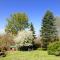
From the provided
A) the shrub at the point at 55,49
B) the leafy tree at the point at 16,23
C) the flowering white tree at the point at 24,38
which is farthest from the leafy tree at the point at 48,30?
the shrub at the point at 55,49

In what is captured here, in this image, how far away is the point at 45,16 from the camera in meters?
54.4

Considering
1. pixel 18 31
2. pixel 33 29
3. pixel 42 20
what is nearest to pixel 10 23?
pixel 18 31

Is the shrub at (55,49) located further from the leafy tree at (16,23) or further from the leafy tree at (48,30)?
the leafy tree at (16,23)

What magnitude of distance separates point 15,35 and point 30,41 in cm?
644

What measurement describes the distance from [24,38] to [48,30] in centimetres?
973

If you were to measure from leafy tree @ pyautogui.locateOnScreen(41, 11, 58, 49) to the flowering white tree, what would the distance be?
241 inches

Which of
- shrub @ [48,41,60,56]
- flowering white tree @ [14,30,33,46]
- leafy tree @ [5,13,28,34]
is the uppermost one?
leafy tree @ [5,13,28,34]

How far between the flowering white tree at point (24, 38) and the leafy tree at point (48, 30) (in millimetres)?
6127

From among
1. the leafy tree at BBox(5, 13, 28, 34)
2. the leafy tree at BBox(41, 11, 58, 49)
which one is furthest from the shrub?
the leafy tree at BBox(5, 13, 28, 34)

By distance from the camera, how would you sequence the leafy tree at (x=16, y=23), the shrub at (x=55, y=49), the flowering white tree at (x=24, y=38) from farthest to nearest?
the leafy tree at (x=16, y=23)
the flowering white tree at (x=24, y=38)
the shrub at (x=55, y=49)

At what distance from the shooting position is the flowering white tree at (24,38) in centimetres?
5875

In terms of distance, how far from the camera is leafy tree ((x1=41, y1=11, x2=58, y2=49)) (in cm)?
5288

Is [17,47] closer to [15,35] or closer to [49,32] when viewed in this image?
[15,35]

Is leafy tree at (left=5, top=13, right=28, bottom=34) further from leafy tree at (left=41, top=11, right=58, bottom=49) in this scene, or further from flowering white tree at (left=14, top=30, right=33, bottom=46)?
leafy tree at (left=41, top=11, right=58, bottom=49)
